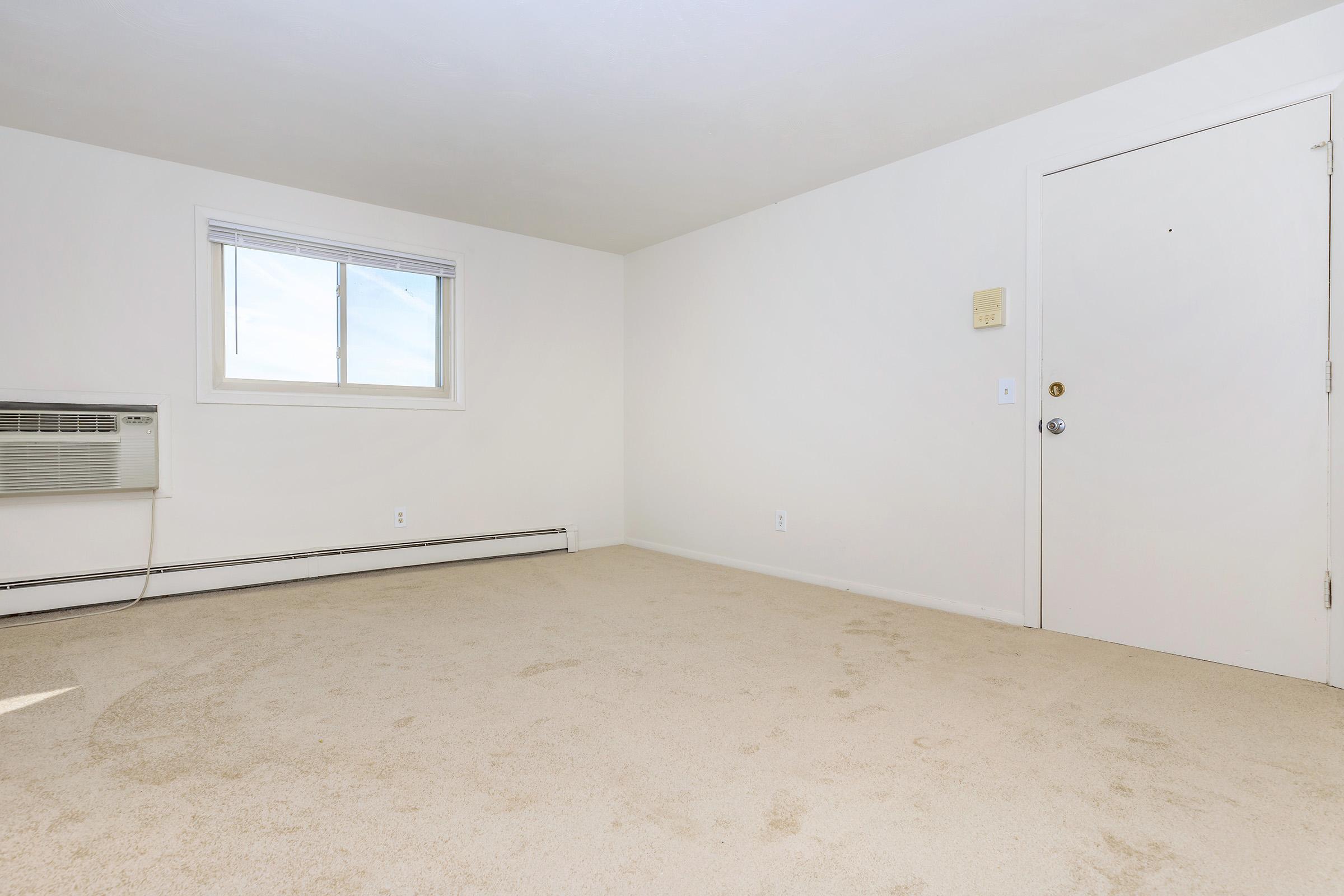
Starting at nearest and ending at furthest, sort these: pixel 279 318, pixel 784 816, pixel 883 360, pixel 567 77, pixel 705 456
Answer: pixel 784 816
pixel 567 77
pixel 883 360
pixel 279 318
pixel 705 456

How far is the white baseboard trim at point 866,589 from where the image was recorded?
306 centimetres

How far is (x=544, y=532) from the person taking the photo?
4.77 meters

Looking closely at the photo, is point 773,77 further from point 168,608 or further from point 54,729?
point 168,608

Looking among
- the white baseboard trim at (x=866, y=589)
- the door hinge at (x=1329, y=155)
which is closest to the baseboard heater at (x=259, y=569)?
the white baseboard trim at (x=866, y=589)

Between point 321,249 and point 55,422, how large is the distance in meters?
1.57

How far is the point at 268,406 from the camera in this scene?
3.74 meters

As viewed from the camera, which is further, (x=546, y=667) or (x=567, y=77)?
A: (x=567, y=77)

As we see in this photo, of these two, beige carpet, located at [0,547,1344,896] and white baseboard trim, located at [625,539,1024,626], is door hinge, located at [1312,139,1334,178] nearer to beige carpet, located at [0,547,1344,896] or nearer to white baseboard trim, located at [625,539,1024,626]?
beige carpet, located at [0,547,1344,896]

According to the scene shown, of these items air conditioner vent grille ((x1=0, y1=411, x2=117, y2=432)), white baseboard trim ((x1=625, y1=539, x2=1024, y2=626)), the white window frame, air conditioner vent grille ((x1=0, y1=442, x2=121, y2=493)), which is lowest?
white baseboard trim ((x1=625, y1=539, x2=1024, y2=626))

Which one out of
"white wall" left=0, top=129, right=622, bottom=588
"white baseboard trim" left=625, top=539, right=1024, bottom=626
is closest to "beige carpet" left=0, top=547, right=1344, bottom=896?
"white baseboard trim" left=625, top=539, right=1024, bottom=626

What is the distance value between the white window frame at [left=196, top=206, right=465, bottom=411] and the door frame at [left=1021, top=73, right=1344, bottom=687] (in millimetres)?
3346

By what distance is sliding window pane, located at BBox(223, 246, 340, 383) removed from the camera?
371 cm

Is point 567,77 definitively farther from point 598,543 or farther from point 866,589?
point 598,543

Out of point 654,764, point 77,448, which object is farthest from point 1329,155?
point 77,448
